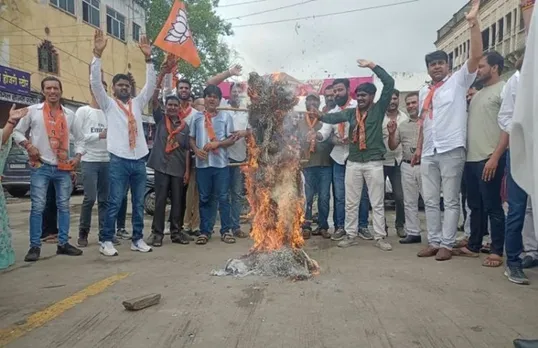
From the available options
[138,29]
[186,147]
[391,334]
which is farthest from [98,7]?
[391,334]

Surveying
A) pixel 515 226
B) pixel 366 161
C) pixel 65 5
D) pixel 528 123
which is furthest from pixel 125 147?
pixel 65 5

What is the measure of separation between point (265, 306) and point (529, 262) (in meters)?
3.22

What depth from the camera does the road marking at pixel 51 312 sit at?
321 centimetres

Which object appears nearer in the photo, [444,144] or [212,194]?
[444,144]

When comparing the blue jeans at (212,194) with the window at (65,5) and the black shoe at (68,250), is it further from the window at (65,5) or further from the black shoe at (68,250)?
the window at (65,5)

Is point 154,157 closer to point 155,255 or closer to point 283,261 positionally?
point 155,255

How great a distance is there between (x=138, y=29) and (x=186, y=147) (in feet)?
90.7

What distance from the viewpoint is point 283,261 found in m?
4.73

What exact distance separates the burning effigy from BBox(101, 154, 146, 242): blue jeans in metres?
1.57

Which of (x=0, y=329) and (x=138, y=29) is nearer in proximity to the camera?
(x=0, y=329)

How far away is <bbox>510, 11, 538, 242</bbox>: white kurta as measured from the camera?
188 centimetres

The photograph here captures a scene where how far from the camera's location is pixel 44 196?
18.3 ft

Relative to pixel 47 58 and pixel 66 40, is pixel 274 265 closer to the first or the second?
pixel 47 58

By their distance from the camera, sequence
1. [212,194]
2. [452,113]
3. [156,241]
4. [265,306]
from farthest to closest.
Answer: [212,194]
[156,241]
[452,113]
[265,306]
